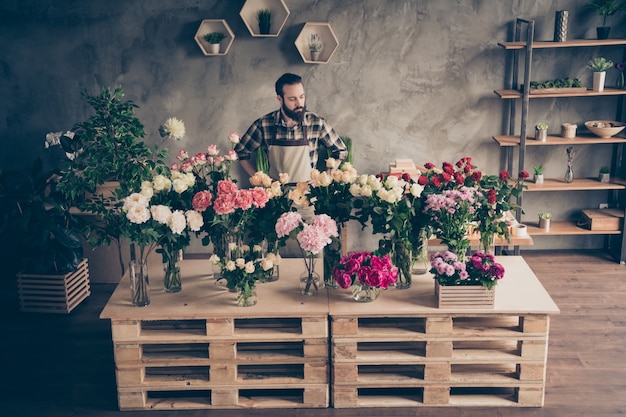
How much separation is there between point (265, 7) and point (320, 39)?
557 mm

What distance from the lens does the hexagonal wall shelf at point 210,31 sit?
6539 mm

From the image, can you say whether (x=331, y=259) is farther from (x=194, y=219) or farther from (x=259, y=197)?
(x=194, y=219)

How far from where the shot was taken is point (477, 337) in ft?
13.6

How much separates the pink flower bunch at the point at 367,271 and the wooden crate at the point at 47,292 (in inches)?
102

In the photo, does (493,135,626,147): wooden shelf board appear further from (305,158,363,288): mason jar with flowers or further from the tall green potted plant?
the tall green potted plant

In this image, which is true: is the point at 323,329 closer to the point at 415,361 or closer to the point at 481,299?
the point at 415,361

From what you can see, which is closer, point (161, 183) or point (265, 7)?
point (161, 183)

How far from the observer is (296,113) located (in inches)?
225

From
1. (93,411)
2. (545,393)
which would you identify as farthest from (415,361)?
(93,411)

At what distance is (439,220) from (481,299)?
1.60 ft

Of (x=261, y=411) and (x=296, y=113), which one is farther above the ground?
(x=296, y=113)

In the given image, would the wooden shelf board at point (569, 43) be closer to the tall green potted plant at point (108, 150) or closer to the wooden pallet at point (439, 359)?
the wooden pallet at point (439, 359)

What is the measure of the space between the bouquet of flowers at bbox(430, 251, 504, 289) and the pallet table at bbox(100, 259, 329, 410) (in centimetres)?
67

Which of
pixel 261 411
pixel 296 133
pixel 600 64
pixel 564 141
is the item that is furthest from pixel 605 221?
pixel 261 411
